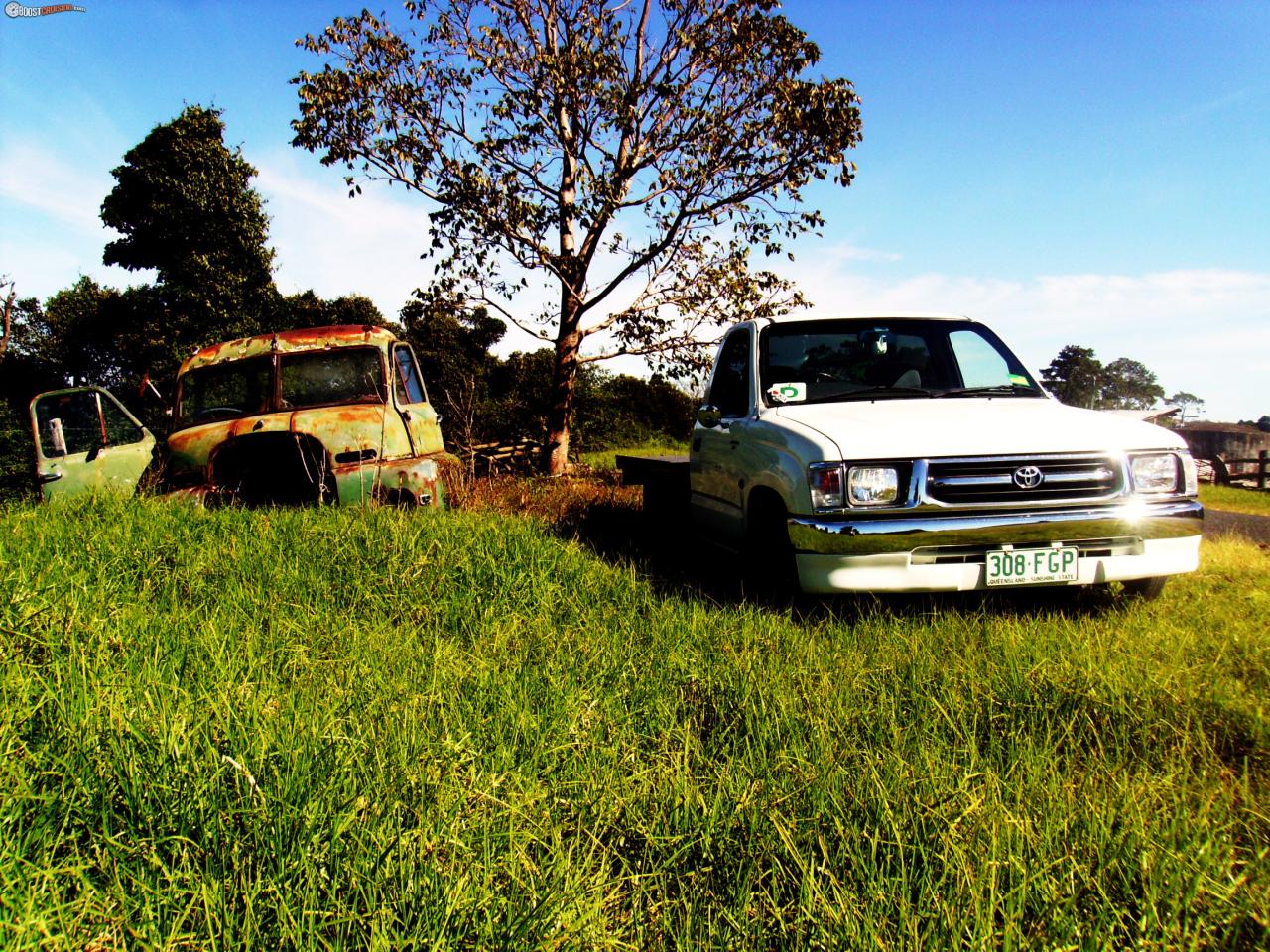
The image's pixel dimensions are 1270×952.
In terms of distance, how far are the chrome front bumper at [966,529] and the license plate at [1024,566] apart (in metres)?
0.05

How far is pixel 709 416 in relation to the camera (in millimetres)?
5594

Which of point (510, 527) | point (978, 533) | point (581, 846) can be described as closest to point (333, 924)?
point (581, 846)

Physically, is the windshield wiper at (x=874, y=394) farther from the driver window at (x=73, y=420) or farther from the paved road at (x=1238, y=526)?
the driver window at (x=73, y=420)

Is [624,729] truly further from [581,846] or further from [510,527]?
[510,527]

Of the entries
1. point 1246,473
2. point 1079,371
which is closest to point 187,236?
→ point 1246,473

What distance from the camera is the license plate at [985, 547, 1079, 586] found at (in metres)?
3.69

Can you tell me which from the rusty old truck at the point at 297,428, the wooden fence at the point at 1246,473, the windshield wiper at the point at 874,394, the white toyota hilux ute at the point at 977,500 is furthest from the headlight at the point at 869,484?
the wooden fence at the point at 1246,473

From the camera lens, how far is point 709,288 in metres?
14.6

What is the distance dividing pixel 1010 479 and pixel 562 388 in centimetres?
1179

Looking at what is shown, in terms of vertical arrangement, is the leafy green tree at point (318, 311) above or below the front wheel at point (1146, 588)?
above

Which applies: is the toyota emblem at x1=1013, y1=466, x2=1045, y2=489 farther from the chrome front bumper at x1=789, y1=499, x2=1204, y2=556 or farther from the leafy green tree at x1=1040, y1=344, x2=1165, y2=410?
the leafy green tree at x1=1040, y1=344, x2=1165, y2=410

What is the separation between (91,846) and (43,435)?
8.37 metres

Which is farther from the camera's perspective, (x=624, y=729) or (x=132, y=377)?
(x=132, y=377)

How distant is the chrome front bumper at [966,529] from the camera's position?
367 cm
